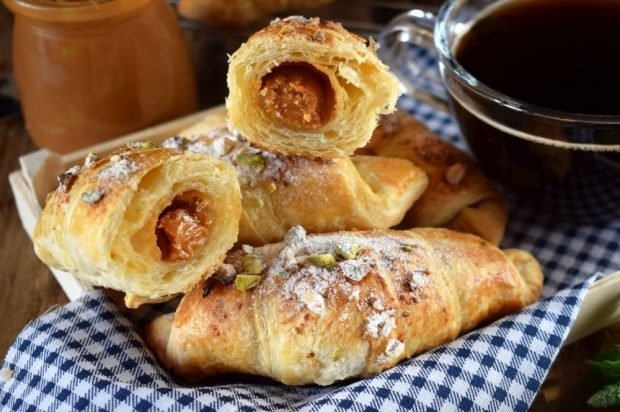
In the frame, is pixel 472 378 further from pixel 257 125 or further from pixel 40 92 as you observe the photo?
pixel 40 92

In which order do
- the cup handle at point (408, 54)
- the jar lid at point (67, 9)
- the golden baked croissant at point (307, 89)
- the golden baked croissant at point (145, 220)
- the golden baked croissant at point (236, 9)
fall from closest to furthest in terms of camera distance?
the golden baked croissant at point (145, 220) < the golden baked croissant at point (307, 89) < the jar lid at point (67, 9) < the cup handle at point (408, 54) < the golden baked croissant at point (236, 9)

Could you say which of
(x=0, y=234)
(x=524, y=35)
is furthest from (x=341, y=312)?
(x=0, y=234)

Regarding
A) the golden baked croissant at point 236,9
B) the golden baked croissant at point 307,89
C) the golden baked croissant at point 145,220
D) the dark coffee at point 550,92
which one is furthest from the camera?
the golden baked croissant at point 236,9

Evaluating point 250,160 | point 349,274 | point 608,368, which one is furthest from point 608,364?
point 250,160

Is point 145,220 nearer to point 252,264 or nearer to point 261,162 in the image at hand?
point 252,264

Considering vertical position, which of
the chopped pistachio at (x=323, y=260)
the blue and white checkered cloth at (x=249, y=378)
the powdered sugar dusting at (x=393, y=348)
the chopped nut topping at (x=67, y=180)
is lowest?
the blue and white checkered cloth at (x=249, y=378)

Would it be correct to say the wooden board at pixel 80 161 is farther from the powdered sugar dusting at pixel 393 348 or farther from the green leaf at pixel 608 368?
the powdered sugar dusting at pixel 393 348

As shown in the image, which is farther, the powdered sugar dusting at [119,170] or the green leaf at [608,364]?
the green leaf at [608,364]

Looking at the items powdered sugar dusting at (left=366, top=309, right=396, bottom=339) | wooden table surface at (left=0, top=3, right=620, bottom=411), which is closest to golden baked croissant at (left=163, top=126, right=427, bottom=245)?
powdered sugar dusting at (left=366, top=309, right=396, bottom=339)

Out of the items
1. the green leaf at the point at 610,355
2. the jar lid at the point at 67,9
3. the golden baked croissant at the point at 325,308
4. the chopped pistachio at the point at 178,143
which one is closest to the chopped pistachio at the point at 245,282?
the golden baked croissant at the point at 325,308
